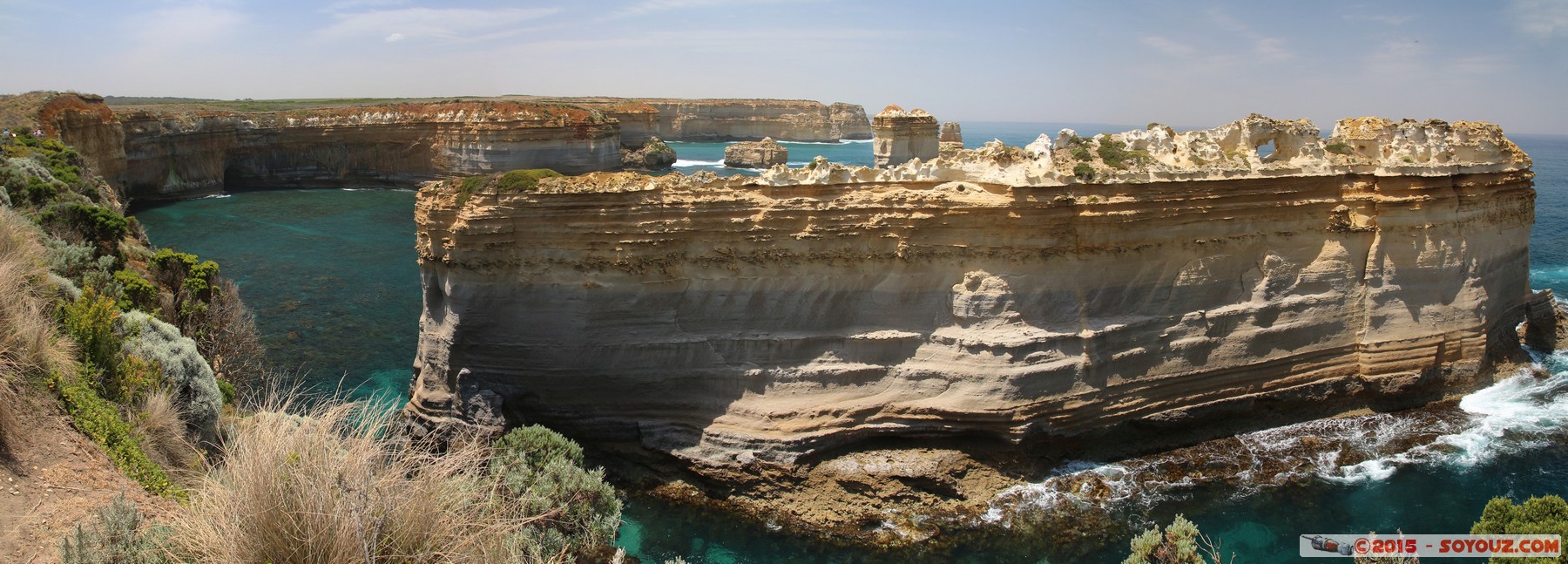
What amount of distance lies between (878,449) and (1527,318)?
58.5ft

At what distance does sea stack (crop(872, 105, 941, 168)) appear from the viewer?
4438 cm

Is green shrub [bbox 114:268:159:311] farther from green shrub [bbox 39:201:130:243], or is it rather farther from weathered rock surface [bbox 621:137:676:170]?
weathered rock surface [bbox 621:137:676:170]

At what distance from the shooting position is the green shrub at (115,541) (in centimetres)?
686

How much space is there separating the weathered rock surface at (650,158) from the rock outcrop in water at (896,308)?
49.3 metres

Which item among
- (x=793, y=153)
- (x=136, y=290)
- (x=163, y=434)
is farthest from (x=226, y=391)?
(x=793, y=153)

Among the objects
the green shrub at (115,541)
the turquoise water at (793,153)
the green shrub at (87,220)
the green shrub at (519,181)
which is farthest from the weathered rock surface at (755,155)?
the green shrub at (115,541)

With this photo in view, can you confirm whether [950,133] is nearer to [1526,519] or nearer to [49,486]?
[1526,519]

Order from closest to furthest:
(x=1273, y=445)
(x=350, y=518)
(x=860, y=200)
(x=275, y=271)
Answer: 1. (x=350, y=518)
2. (x=860, y=200)
3. (x=1273, y=445)
4. (x=275, y=271)

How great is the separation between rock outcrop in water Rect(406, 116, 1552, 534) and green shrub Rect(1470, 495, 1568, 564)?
6.16 metres

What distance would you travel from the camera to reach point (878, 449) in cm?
1648

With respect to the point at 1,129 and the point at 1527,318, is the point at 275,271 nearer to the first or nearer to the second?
the point at 1,129

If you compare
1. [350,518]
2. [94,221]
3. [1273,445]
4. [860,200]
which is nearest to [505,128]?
[94,221]

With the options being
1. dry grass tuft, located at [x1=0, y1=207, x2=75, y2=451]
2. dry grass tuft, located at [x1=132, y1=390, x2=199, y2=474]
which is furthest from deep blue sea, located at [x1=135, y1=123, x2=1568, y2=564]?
dry grass tuft, located at [x1=0, y1=207, x2=75, y2=451]

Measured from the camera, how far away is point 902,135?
44469mm
